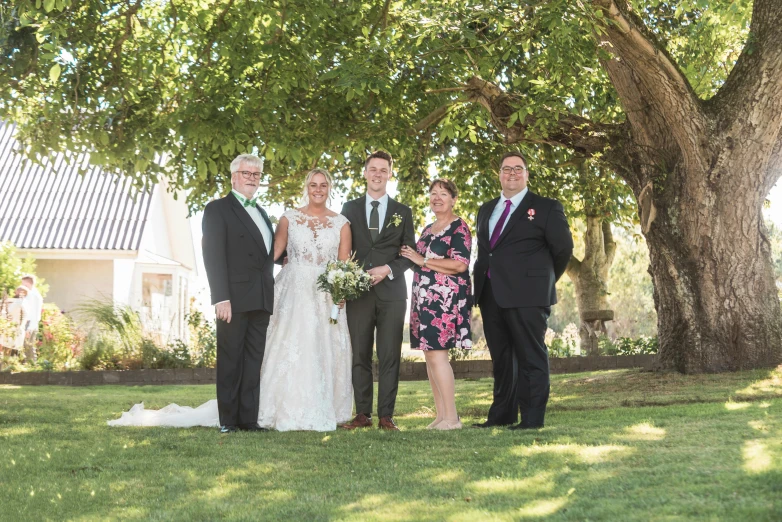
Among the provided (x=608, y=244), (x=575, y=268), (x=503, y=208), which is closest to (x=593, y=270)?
(x=575, y=268)

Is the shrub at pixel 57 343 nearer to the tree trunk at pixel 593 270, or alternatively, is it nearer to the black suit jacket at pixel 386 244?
the black suit jacket at pixel 386 244

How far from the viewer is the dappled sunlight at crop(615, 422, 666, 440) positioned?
20.8ft

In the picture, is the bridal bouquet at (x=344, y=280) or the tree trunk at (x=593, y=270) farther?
the tree trunk at (x=593, y=270)

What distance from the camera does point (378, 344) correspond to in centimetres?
773

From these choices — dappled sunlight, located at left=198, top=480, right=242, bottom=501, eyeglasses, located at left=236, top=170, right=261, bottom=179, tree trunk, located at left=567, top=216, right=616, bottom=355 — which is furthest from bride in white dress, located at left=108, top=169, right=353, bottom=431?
tree trunk, located at left=567, top=216, right=616, bottom=355

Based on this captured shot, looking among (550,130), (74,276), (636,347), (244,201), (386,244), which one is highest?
(550,130)

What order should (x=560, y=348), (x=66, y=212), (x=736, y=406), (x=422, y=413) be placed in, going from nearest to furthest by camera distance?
(x=736, y=406)
(x=422, y=413)
(x=560, y=348)
(x=66, y=212)

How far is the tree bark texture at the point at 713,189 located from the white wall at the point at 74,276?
15.7 m

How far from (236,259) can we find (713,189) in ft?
21.0

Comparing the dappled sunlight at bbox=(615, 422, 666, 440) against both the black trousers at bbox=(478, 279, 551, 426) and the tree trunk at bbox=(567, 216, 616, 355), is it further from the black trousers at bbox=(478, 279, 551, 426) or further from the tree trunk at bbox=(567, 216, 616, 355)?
the tree trunk at bbox=(567, 216, 616, 355)

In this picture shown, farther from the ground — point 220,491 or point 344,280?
point 344,280

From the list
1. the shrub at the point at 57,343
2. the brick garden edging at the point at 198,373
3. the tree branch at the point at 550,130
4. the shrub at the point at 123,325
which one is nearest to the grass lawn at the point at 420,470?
the tree branch at the point at 550,130

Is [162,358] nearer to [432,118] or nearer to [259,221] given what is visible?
[432,118]

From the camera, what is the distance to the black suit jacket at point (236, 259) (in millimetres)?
7484
